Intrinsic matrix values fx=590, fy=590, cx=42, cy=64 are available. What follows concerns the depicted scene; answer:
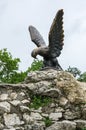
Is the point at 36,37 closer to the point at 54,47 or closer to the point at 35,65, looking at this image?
the point at 54,47

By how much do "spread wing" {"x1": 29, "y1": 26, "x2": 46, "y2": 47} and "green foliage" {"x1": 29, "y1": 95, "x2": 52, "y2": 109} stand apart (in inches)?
62.6

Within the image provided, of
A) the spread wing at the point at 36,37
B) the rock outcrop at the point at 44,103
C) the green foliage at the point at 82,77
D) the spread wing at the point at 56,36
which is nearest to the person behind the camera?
the rock outcrop at the point at 44,103

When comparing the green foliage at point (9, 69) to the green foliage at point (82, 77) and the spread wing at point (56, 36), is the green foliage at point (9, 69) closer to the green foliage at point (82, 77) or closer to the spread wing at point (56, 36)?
the green foliage at point (82, 77)

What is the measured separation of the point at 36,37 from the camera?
1377 cm

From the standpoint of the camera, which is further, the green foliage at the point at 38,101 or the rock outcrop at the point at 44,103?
A: the green foliage at the point at 38,101

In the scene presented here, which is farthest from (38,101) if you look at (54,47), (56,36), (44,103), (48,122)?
(56,36)

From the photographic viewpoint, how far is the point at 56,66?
519 inches

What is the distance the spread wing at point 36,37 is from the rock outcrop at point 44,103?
105cm

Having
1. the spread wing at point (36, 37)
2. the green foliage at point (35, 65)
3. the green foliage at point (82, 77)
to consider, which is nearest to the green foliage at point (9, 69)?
the green foliage at point (35, 65)

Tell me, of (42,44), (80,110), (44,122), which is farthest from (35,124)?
(42,44)

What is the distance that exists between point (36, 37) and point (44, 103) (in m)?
2.04

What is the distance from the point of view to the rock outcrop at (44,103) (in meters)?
11.9

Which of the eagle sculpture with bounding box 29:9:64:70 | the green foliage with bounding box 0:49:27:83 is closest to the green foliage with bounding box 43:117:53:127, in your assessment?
the eagle sculpture with bounding box 29:9:64:70

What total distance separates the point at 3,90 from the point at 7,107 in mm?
470
